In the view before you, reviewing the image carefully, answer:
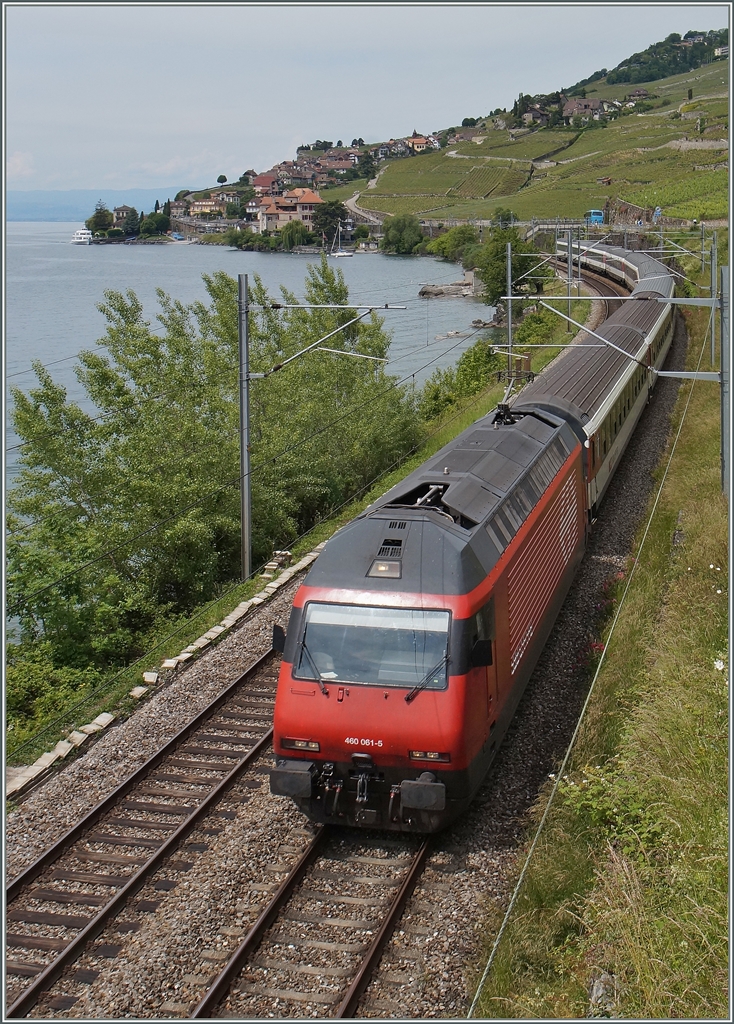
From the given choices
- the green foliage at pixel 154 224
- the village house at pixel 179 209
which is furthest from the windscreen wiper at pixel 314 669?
the village house at pixel 179 209

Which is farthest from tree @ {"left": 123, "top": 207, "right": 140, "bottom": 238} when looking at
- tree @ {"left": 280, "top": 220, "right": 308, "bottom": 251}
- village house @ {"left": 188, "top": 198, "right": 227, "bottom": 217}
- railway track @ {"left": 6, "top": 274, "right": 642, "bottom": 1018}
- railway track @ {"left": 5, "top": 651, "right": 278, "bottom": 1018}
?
railway track @ {"left": 6, "top": 274, "right": 642, "bottom": 1018}

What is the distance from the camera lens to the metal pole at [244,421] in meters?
17.3

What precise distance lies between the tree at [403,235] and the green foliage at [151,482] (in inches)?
3210

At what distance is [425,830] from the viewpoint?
29.6ft

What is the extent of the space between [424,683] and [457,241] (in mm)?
90675

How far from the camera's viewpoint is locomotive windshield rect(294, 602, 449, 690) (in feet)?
29.5

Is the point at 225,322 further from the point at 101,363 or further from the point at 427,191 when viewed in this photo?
the point at 427,191

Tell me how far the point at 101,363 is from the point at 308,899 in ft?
61.1

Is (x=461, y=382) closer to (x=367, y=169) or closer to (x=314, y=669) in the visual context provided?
(x=314, y=669)

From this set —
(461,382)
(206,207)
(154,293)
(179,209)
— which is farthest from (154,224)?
(461,382)

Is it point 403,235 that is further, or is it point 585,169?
point 585,169

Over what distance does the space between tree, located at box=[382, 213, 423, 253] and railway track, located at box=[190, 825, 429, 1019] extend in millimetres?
101953

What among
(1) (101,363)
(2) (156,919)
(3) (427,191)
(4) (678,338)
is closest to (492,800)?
(2) (156,919)

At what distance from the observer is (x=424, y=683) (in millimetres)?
8898
